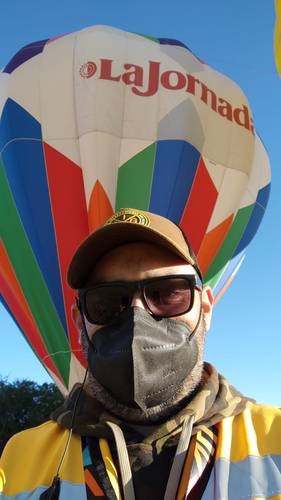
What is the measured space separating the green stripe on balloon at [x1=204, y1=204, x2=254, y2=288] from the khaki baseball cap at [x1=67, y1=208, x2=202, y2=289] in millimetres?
8375

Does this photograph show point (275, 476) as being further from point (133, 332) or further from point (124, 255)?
point (124, 255)

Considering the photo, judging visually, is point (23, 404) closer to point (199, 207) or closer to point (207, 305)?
point (199, 207)

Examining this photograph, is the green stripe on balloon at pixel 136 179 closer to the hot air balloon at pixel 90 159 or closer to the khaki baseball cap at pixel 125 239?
the hot air balloon at pixel 90 159

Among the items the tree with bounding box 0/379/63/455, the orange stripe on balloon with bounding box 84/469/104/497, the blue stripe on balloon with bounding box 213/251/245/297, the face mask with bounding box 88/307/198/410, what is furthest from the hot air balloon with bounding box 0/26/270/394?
the tree with bounding box 0/379/63/455

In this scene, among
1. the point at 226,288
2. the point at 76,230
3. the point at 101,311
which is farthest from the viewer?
the point at 226,288

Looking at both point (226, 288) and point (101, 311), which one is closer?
point (101, 311)

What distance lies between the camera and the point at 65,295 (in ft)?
30.2

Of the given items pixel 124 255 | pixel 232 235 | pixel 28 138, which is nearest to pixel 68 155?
pixel 28 138

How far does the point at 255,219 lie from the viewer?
37.2ft

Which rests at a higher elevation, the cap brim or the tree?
the cap brim

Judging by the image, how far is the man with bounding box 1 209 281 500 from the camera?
1.55m

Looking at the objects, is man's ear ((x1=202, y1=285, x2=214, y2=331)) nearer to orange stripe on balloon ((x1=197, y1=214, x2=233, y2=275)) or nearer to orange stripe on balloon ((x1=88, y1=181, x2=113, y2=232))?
orange stripe on balloon ((x1=88, y1=181, x2=113, y2=232))

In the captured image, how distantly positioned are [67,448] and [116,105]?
27.9 feet

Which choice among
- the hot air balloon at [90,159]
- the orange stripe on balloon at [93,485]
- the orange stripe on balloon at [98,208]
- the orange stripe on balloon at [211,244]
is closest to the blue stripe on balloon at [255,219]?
the orange stripe on balloon at [211,244]
